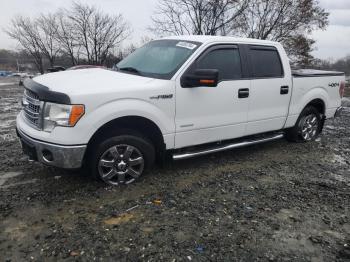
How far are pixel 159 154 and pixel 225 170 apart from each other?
109 cm

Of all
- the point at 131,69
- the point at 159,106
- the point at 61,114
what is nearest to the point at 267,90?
Answer: the point at 159,106

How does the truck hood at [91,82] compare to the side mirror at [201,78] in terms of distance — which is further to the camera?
the side mirror at [201,78]

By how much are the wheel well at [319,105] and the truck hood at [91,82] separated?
361 centimetres

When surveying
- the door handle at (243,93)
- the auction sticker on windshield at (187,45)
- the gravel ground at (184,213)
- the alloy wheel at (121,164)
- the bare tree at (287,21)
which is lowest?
the gravel ground at (184,213)

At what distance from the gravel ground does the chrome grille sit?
84 centimetres

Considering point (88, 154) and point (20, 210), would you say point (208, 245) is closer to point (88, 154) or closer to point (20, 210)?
point (88, 154)

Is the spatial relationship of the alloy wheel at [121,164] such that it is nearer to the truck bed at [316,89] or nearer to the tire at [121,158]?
the tire at [121,158]

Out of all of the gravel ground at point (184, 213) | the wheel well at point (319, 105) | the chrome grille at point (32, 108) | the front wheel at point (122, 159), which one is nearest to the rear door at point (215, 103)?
the front wheel at point (122, 159)

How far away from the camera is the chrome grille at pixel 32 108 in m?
3.53

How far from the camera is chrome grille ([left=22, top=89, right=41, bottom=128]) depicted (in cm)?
353

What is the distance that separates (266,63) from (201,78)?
1742 mm

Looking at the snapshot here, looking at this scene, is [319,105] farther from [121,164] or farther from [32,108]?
[32,108]

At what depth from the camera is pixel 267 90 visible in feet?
16.1

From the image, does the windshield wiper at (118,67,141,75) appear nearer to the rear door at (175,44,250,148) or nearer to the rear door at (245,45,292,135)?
the rear door at (175,44,250,148)
